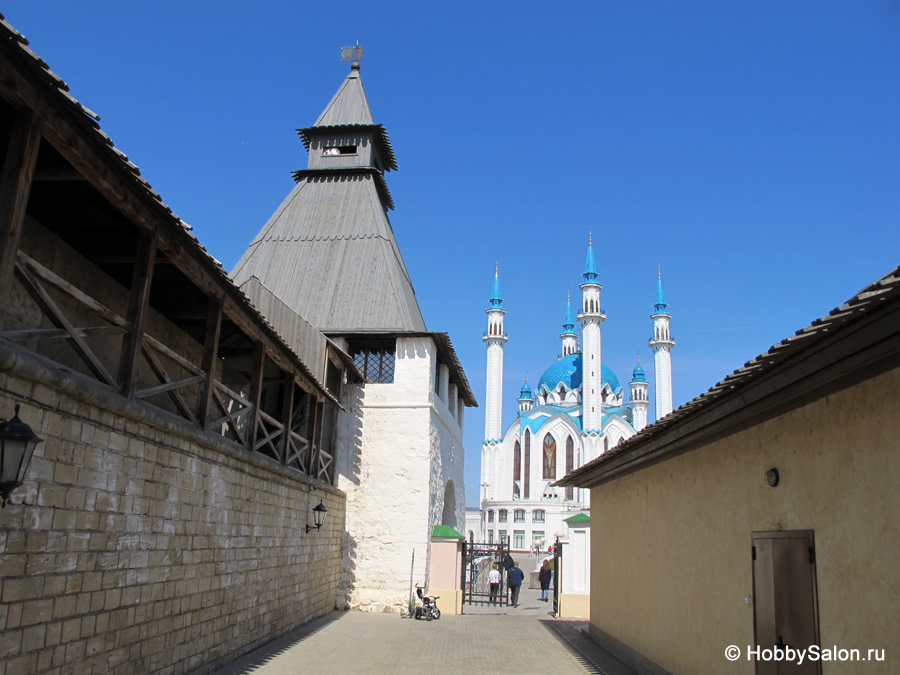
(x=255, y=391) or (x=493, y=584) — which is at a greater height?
(x=255, y=391)

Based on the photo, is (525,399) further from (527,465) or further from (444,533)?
(444,533)

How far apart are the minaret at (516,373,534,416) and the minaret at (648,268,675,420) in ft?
59.8

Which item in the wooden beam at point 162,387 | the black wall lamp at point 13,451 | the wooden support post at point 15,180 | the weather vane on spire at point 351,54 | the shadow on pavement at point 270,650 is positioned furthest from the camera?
the weather vane on spire at point 351,54

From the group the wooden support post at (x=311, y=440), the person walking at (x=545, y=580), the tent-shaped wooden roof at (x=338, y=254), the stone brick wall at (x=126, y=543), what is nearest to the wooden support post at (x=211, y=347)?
the stone brick wall at (x=126, y=543)

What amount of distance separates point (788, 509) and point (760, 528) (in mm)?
529

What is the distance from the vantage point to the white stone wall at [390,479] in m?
16.1

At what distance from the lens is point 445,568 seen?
54.7ft

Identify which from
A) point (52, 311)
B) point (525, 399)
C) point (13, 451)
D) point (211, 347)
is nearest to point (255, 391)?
point (211, 347)

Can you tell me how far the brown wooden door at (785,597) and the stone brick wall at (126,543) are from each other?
555 cm

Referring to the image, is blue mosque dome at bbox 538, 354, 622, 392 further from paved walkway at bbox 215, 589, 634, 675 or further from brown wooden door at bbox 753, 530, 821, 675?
brown wooden door at bbox 753, 530, 821, 675

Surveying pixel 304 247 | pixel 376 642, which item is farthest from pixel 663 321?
pixel 376 642

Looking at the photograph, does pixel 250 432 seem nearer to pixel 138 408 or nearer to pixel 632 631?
pixel 138 408

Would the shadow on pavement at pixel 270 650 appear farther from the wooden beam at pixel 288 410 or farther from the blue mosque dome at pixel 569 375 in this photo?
the blue mosque dome at pixel 569 375

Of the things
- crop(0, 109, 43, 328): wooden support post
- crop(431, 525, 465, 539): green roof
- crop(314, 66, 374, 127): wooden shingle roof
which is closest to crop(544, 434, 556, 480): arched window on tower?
crop(314, 66, 374, 127): wooden shingle roof
